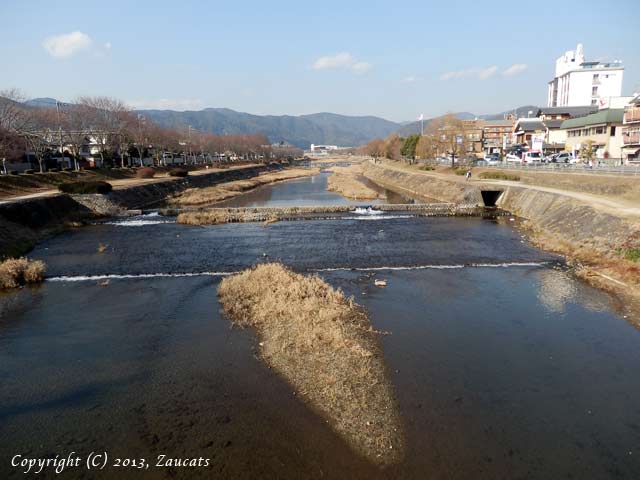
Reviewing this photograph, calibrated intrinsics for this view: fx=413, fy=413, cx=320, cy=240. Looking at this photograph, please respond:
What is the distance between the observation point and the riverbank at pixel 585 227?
18923mm

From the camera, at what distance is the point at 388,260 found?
23.4m

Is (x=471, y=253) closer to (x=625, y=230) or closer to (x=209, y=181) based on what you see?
(x=625, y=230)

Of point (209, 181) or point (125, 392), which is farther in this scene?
point (209, 181)

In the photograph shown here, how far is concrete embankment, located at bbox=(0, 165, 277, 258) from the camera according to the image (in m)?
27.1

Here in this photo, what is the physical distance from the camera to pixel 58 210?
36125 millimetres

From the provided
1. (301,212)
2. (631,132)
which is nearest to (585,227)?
(301,212)

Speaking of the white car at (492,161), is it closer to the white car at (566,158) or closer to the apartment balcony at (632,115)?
the white car at (566,158)

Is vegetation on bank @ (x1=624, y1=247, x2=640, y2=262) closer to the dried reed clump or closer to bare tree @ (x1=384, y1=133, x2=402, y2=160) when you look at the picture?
the dried reed clump

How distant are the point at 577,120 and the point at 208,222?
55919 millimetres

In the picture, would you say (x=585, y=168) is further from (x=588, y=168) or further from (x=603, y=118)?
(x=603, y=118)

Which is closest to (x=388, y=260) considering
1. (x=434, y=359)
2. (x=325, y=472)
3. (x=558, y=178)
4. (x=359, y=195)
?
(x=434, y=359)

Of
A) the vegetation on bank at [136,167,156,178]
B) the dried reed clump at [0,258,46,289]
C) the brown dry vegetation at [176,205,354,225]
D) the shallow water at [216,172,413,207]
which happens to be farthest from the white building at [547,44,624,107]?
Result: the dried reed clump at [0,258,46,289]

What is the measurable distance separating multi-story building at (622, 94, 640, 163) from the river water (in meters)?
34.8

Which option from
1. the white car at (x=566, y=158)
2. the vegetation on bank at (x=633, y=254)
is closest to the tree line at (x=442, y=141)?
the white car at (x=566, y=158)
